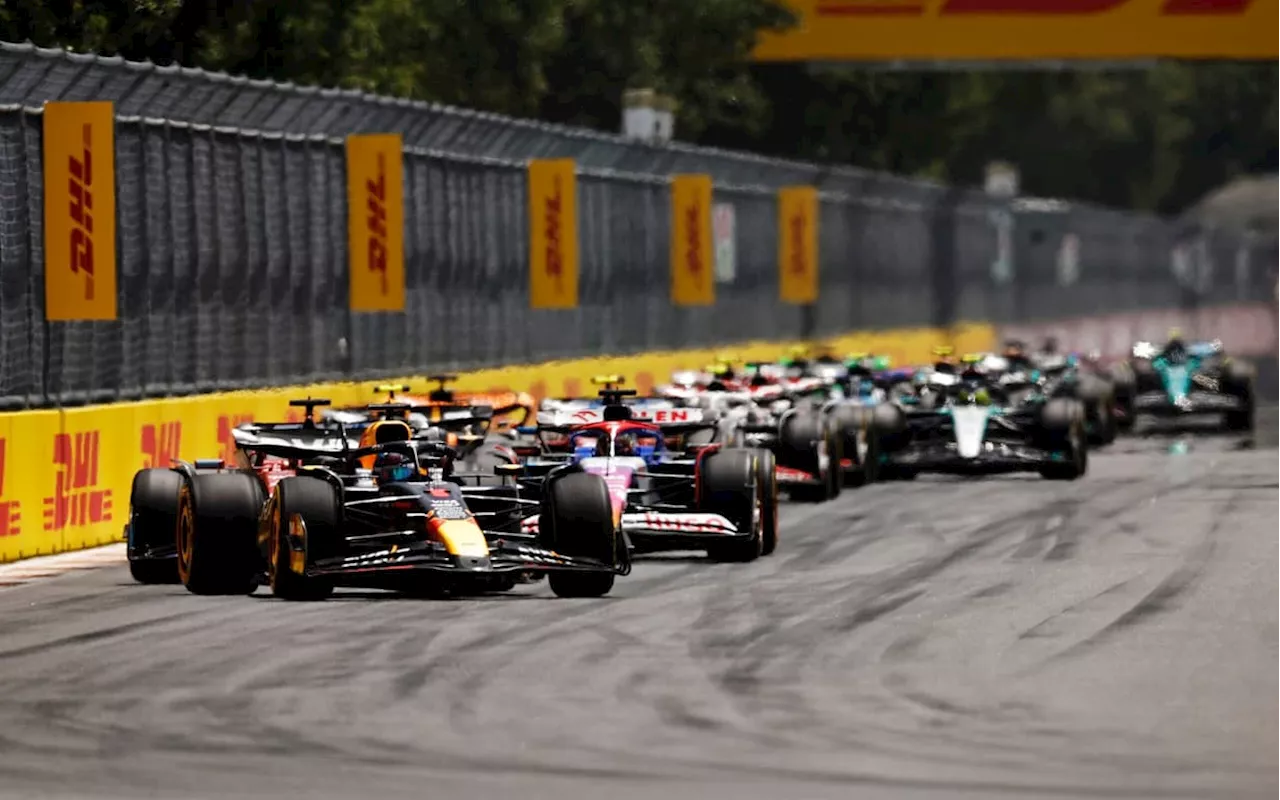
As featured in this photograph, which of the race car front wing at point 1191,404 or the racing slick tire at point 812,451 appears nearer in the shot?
the racing slick tire at point 812,451

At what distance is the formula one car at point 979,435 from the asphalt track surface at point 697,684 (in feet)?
24.6

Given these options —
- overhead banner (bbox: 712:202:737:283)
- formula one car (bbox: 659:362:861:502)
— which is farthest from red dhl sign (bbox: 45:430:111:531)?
overhead banner (bbox: 712:202:737:283)

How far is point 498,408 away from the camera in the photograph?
23031 mm

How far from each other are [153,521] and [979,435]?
38.3 feet

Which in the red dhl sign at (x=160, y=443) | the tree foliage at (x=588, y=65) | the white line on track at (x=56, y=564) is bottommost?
the white line on track at (x=56, y=564)

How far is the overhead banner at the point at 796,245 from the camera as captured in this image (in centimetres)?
4769

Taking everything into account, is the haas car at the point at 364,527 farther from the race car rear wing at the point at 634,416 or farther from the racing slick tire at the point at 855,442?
the racing slick tire at the point at 855,442

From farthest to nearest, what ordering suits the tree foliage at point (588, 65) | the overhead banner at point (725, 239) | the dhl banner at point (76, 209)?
the overhead banner at point (725, 239) → the tree foliage at point (588, 65) → the dhl banner at point (76, 209)

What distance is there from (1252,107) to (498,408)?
95.6 metres

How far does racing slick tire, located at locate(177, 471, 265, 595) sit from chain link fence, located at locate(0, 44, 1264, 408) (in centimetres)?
453

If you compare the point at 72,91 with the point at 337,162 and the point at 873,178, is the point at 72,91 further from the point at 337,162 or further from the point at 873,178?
the point at 873,178

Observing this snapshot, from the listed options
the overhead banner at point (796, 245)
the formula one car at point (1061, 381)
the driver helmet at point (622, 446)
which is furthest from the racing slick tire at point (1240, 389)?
the driver helmet at point (622, 446)

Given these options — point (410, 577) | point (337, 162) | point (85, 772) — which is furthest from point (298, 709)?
point (337, 162)

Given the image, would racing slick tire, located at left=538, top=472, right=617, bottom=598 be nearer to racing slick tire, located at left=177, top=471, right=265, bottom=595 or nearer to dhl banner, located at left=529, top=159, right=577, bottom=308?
racing slick tire, located at left=177, top=471, right=265, bottom=595
